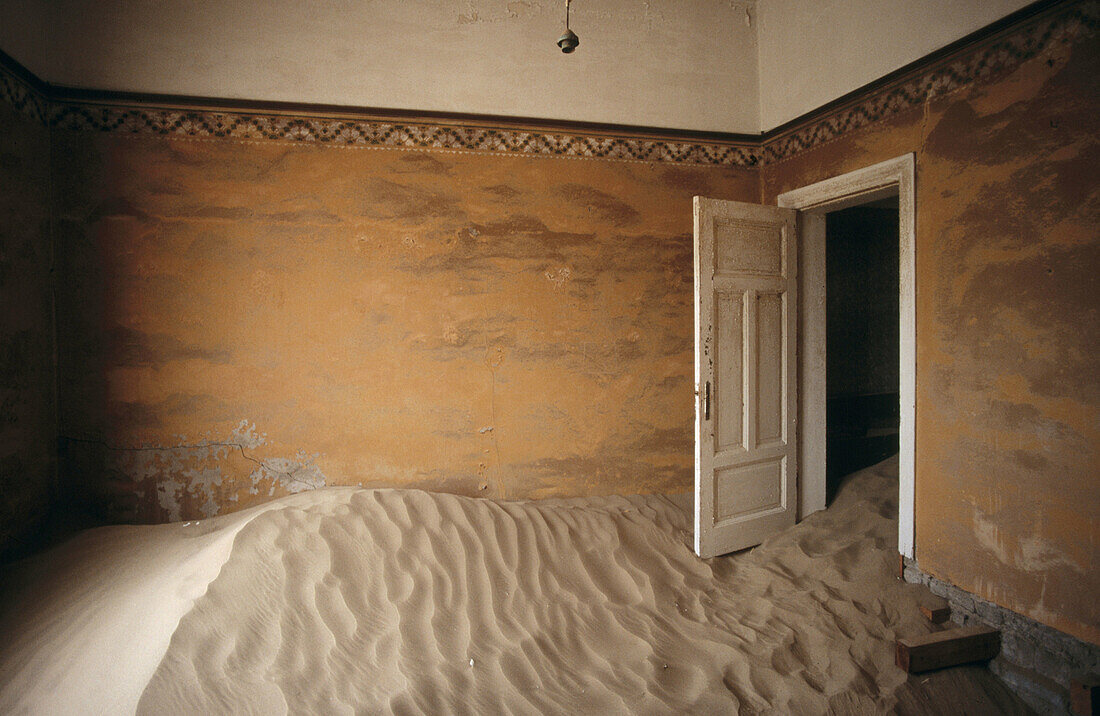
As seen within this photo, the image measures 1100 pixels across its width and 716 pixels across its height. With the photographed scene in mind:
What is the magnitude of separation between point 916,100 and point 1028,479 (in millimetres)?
2341

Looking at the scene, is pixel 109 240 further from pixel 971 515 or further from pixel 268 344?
pixel 971 515

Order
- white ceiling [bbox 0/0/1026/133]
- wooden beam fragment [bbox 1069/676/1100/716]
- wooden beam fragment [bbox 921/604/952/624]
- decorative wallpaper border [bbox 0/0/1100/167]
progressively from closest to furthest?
wooden beam fragment [bbox 1069/676/1100/716], decorative wallpaper border [bbox 0/0/1100/167], wooden beam fragment [bbox 921/604/952/624], white ceiling [bbox 0/0/1026/133]

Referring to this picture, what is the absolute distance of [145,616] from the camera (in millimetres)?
2490

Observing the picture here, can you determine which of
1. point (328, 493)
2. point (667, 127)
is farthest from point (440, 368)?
point (667, 127)

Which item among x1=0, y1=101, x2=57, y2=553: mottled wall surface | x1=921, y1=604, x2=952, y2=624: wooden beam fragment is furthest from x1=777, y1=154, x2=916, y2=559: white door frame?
x1=0, y1=101, x2=57, y2=553: mottled wall surface

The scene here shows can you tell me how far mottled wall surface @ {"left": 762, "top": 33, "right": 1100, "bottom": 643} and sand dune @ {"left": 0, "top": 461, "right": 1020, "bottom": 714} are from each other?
2.17 feet

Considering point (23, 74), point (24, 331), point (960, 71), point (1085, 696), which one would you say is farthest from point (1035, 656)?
point (23, 74)

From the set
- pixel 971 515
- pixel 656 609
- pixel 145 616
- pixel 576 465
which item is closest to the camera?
pixel 145 616

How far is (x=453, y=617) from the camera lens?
2.85 meters

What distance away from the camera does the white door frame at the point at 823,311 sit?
3256 mm

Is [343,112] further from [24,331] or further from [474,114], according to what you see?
[24,331]

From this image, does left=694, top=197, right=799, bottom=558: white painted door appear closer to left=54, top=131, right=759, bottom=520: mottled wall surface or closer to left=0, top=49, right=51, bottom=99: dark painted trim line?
left=54, top=131, right=759, bottom=520: mottled wall surface

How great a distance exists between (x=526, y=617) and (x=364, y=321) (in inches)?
96.5

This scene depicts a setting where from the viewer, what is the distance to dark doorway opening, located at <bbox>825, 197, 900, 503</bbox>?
5809mm
